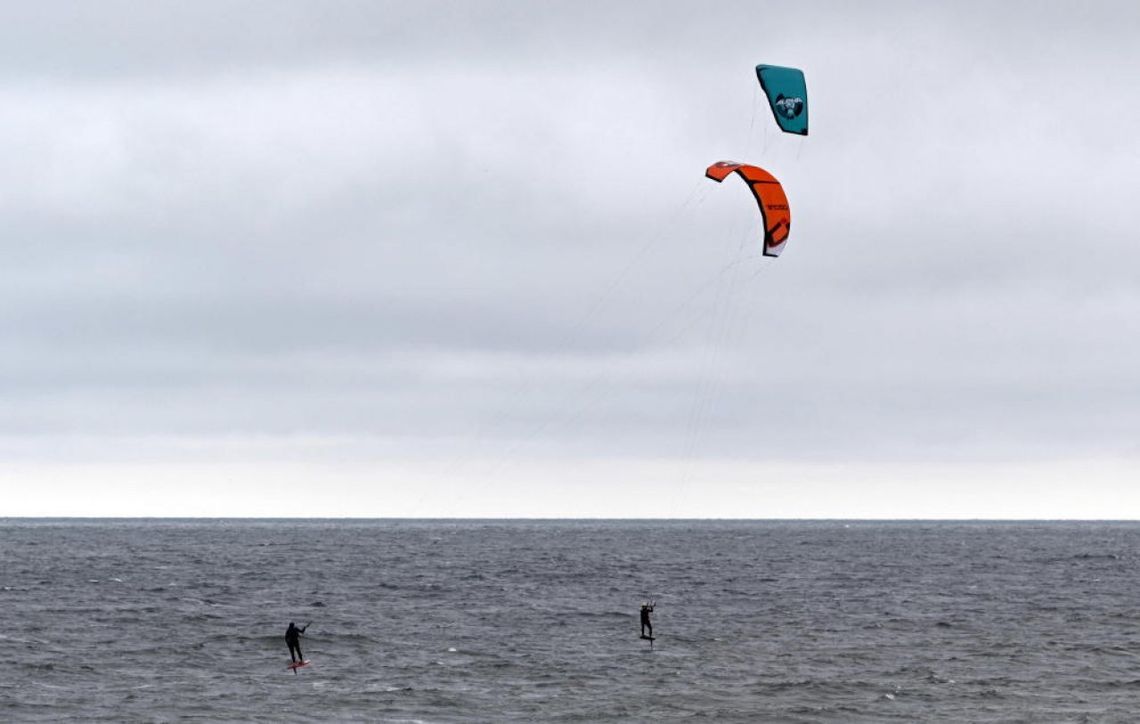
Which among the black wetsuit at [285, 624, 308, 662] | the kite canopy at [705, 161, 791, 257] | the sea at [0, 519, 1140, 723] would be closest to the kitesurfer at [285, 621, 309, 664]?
the black wetsuit at [285, 624, 308, 662]

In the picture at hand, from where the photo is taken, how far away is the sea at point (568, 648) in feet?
135

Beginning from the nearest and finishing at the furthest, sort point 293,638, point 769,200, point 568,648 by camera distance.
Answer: point 769,200, point 293,638, point 568,648

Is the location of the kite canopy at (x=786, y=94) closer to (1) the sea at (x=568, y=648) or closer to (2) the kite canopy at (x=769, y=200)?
(2) the kite canopy at (x=769, y=200)

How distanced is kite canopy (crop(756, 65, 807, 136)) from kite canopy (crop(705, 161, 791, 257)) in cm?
158

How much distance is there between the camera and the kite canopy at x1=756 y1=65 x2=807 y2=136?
42219mm

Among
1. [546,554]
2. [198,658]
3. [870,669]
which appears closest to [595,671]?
[870,669]

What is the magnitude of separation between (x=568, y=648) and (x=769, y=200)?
19.2 meters

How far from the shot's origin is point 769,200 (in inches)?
1657

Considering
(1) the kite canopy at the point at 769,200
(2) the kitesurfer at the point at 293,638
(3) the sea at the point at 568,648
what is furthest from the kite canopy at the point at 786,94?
(2) the kitesurfer at the point at 293,638

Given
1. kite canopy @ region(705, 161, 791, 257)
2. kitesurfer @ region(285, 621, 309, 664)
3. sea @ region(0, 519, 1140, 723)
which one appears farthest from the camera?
kitesurfer @ region(285, 621, 309, 664)

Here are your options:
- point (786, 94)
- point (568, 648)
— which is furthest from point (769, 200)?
point (568, 648)

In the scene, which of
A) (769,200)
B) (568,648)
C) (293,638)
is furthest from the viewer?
(568,648)

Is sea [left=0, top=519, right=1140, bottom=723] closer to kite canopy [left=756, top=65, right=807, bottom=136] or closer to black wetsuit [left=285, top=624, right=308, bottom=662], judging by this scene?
black wetsuit [left=285, top=624, right=308, bottom=662]

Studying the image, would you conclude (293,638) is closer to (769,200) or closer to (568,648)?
(568,648)
